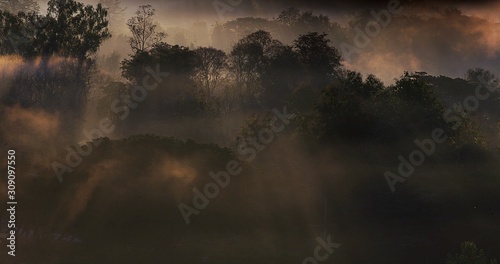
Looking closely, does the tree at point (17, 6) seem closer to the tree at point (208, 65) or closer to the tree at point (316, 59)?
the tree at point (208, 65)

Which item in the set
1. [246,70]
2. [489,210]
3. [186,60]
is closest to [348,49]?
[246,70]

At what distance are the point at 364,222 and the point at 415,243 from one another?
16.4 ft

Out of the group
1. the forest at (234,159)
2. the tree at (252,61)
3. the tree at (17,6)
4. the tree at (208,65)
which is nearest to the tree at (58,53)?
the forest at (234,159)

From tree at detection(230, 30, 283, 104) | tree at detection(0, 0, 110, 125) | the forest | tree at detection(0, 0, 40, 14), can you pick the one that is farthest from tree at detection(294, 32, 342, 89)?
tree at detection(0, 0, 40, 14)

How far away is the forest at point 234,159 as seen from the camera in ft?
140

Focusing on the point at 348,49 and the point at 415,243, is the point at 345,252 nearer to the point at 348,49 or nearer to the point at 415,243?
the point at 415,243

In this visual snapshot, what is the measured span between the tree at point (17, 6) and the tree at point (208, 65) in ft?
330

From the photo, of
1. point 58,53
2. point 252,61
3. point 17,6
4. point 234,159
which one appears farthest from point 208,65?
point 17,6

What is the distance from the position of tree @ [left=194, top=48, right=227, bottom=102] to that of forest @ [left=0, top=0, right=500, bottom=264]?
260 mm

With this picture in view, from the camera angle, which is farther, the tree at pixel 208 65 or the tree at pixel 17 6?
the tree at pixel 17 6

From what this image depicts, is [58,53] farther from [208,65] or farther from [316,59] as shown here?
[316,59]

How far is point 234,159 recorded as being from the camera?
53.8m

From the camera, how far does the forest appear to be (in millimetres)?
42750

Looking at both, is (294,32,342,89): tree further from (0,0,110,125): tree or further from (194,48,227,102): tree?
(0,0,110,125): tree
